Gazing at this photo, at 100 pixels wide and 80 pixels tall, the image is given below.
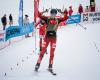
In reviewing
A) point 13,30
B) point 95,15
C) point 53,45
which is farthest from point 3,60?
point 95,15

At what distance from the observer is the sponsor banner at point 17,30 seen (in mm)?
16153

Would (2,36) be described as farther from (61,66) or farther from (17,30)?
(61,66)

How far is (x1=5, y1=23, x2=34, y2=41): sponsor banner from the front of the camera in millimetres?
16153

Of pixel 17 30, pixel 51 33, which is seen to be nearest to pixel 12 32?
pixel 17 30

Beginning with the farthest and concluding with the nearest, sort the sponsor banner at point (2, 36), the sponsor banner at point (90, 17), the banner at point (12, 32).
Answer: the sponsor banner at point (90, 17)
the banner at point (12, 32)
the sponsor banner at point (2, 36)

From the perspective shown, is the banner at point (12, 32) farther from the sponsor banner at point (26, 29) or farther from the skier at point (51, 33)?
the skier at point (51, 33)

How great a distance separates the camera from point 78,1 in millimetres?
44875

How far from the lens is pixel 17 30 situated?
1750cm

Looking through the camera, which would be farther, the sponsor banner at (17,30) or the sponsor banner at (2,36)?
the sponsor banner at (17,30)

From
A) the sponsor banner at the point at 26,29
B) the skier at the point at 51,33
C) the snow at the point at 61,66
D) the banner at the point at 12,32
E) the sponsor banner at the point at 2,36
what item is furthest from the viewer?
the sponsor banner at the point at 26,29

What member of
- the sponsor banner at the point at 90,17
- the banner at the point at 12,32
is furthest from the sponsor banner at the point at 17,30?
the sponsor banner at the point at 90,17

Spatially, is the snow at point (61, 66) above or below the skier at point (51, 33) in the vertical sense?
below

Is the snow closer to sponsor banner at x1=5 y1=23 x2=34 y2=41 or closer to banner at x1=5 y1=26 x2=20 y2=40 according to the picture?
banner at x1=5 y1=26 x2=20 y2=40

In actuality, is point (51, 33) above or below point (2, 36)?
above
